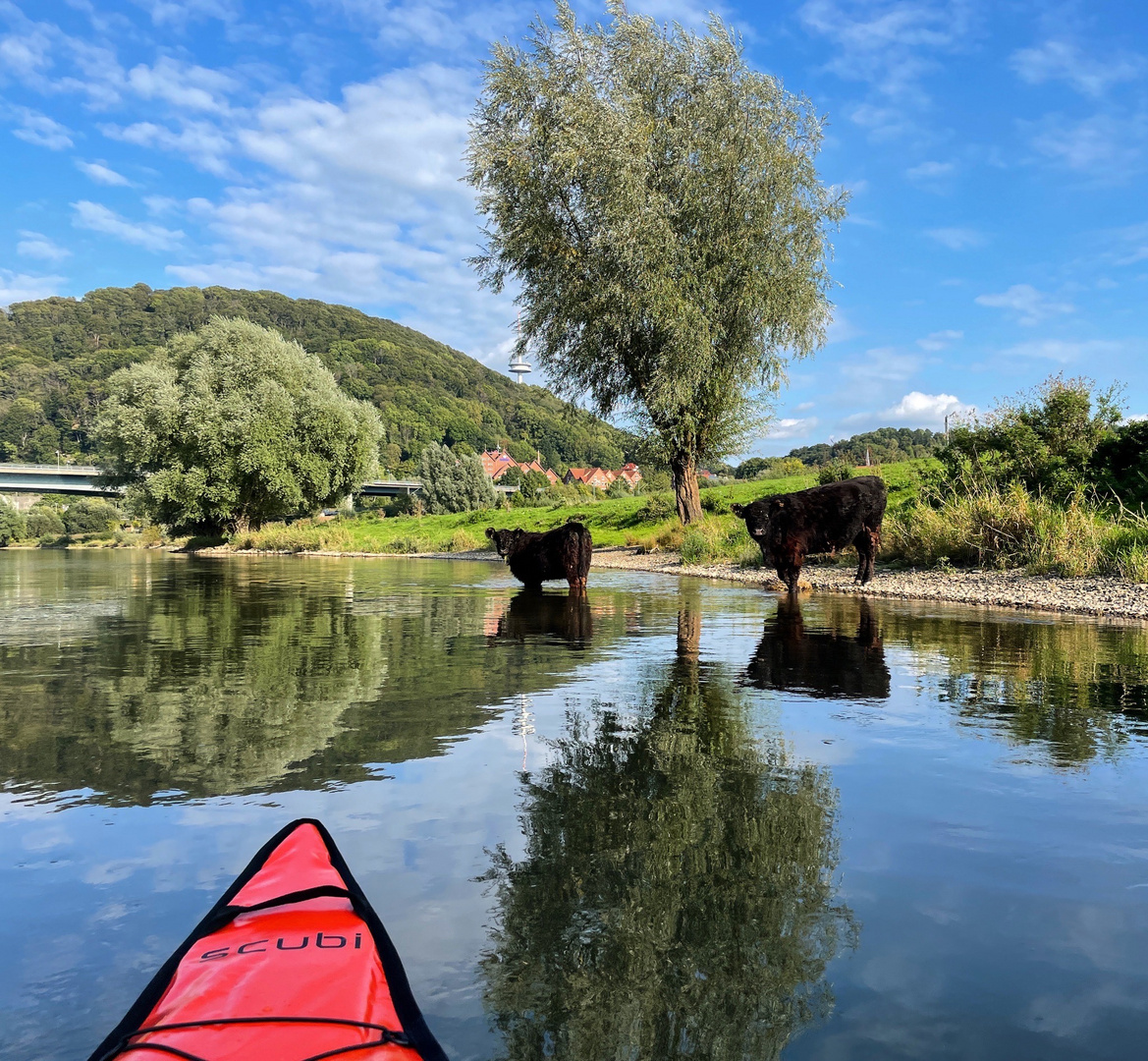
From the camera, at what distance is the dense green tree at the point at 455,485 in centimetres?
5606

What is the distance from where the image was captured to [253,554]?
36.3 m

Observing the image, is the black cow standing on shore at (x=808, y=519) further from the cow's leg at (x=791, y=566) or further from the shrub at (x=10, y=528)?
the shrub at (x=10, y=528)

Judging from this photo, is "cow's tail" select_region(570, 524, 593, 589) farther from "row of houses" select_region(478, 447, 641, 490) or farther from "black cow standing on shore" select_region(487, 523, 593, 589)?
"row of houses" select_region(478, 447, 641, 490)

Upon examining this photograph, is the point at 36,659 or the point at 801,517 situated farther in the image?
the point at 801,517

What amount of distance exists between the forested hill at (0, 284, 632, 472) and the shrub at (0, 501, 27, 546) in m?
28.2

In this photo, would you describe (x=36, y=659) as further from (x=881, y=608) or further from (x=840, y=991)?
(x=881, y=608)

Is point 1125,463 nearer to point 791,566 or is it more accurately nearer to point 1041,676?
point 791,566

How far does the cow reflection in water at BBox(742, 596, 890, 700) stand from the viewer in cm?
619

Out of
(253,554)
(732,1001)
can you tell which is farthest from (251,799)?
(253,554)

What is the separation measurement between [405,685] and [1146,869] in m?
4.72

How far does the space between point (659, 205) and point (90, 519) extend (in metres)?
66.1

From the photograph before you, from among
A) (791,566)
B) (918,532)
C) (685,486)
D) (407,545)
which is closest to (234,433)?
(407,545)

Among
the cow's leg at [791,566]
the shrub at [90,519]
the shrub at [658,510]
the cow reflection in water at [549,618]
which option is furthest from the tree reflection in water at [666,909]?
the shrub at [90,519]

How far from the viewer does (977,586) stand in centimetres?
1316
